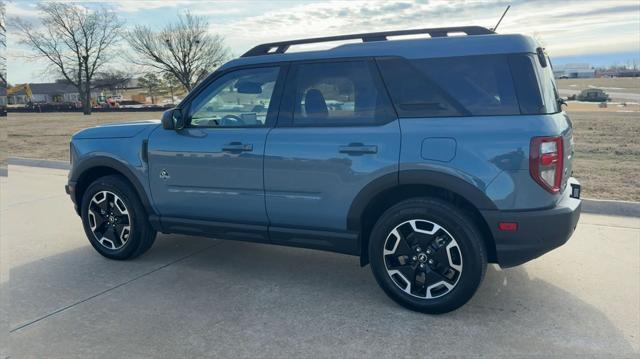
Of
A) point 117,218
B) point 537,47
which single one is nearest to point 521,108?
point 537,47

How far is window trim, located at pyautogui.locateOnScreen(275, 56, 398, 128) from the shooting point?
354cm

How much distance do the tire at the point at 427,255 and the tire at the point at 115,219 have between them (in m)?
2.28

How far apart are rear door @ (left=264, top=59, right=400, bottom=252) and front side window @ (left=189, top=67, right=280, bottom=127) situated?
22 cm

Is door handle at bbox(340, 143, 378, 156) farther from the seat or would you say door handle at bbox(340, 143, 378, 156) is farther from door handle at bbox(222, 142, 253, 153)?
door handle at bbox(222, 142, 253, 153)

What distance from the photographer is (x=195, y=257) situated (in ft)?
15.6

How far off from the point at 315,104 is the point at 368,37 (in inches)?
26.9

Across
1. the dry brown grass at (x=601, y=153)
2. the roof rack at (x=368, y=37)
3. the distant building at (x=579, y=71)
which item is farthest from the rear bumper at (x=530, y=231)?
the distant building at (x=579, y=71)

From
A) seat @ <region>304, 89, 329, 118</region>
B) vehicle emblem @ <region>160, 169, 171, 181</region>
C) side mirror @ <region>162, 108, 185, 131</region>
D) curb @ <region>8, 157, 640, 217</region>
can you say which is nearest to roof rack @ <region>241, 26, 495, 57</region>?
seat @ <region>304, 89, 329, 118</region>

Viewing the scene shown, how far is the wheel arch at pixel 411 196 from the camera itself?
329 centimetres

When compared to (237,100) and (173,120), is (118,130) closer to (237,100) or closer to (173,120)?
(173,120)

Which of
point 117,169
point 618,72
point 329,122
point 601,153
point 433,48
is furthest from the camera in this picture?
point 618,72

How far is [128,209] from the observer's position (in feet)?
15.0

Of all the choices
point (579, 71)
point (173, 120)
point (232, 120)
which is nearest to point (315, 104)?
point (232, 120)

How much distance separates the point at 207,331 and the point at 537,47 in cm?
299
